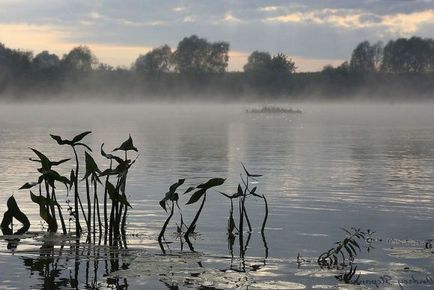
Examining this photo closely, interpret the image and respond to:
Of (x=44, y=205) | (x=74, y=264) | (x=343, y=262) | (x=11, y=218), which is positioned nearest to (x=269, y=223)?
(x=343, y=262)

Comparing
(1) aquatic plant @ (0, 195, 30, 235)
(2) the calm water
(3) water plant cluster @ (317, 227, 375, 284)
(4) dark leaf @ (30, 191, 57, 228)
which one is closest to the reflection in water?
(2) the calm water

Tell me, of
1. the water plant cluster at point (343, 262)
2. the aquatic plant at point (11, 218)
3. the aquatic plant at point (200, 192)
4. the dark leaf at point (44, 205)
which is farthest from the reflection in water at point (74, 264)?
the water plant cluster at point (343, 262)

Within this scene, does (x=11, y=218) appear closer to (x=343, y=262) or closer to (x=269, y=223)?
(x=269, y=223)

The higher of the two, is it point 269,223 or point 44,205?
point 44,205

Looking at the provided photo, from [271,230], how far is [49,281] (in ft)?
23.3

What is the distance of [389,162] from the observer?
39.4 meters

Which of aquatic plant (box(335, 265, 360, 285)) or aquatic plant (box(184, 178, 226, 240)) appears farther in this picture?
aquatic plant (box(184, 178, 226, 240))

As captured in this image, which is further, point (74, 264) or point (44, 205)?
point (44, 205)

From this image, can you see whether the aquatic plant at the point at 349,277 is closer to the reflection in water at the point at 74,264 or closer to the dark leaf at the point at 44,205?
the reflection in water at the point at 74,264

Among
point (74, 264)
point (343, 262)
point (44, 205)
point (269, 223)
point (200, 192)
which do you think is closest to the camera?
point (74, 264)

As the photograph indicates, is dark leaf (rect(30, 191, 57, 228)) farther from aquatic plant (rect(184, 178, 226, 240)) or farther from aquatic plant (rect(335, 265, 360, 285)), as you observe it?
aquatic plant (rect(335, 265, 360, 285))

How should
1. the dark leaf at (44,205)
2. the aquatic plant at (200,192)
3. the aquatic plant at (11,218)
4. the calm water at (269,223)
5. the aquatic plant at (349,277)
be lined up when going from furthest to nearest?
the aquatic plant at (11,218), the dark leaf at (44,205), the aquatic plant at (200,192), the calm water at (269,223), the aquatic plant at (349,277)

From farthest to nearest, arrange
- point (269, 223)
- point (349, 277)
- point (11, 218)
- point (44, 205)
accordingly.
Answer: point (269, 223)
point (11, 218)
point (44, 205)
point (349, 277)

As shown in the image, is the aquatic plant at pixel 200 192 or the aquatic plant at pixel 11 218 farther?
the aquatic plant at pixel 11 218
